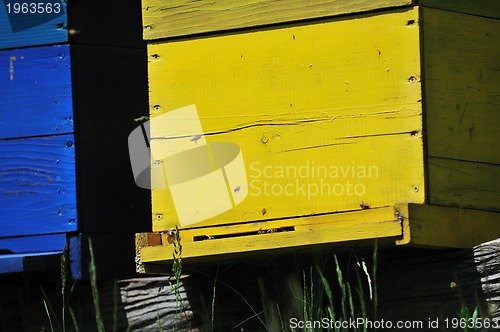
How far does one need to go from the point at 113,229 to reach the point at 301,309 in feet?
3.05

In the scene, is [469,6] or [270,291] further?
[270,291]

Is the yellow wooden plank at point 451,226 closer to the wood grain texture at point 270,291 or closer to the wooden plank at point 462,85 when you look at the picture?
the wood grain texture at point 270,291

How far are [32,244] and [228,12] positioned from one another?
1118 millimetres

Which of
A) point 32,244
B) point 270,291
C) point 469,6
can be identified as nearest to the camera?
point 469,6

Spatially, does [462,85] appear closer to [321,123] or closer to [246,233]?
[321,123]

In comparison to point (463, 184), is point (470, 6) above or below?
above

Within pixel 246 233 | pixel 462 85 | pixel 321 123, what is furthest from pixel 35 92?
pixel 462 85

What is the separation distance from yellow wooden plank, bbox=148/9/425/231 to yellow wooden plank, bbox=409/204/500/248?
6 cm

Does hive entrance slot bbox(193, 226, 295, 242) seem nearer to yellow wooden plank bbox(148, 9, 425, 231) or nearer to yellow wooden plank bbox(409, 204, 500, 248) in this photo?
yellow wooden plank bbox(148, 9, 425, 231)

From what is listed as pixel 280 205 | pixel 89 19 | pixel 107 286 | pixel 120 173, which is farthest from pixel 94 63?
pixel 280 205

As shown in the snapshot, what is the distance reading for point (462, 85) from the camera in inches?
116

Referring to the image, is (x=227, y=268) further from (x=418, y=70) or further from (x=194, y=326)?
(x=418, y=70)

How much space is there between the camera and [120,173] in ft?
12.1

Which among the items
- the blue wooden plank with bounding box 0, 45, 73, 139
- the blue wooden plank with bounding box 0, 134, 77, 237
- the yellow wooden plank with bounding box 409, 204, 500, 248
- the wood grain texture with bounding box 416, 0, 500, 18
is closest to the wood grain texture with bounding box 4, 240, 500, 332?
the yellow wooden plank with bounding box 409, 204, 500, 248
